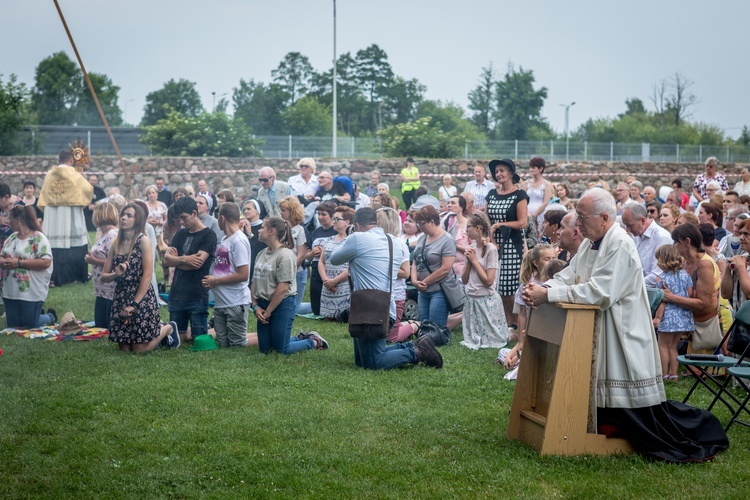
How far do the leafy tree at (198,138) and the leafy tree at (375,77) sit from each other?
21345 millimetres

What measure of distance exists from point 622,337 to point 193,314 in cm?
582

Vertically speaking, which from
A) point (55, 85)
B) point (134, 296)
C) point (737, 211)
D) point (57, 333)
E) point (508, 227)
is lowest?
point (57, 333)

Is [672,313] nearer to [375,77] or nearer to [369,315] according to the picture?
[369,315]

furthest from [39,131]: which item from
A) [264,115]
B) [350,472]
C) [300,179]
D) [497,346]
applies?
[264,115]

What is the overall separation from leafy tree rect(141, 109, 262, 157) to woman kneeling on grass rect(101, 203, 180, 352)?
21.0 metres

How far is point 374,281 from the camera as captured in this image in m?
8.66

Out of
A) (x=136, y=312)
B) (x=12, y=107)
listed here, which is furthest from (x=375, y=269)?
(x=12, y=107)

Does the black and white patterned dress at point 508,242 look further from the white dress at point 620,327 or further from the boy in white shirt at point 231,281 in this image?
the white dress at point 620,327

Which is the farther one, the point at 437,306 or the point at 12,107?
the point at 437,306

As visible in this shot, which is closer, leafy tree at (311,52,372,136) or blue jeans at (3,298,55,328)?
blue jeans at (3,298,55,328)

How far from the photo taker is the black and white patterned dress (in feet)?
35.1

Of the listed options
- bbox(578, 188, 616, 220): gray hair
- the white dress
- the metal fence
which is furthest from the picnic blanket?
the metal fence

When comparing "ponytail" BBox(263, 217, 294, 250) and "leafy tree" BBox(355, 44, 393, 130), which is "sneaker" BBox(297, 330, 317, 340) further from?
"leafy tree" BBox(355, 44, 393, 130)

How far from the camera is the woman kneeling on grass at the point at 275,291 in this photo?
9.43 m
